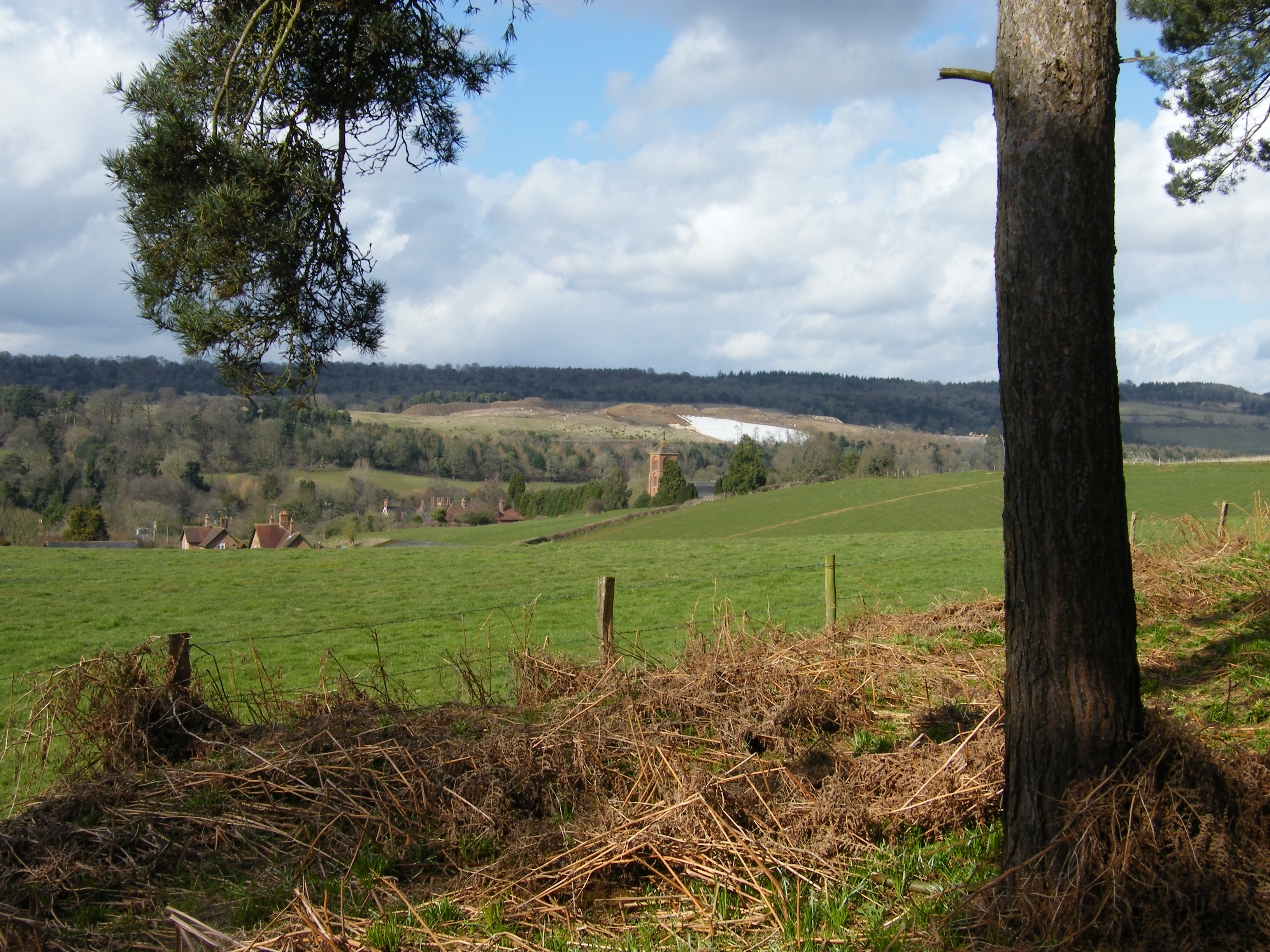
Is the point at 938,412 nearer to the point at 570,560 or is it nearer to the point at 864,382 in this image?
the point at 864,382

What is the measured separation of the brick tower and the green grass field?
51.4m

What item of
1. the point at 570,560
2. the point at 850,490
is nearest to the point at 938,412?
the point at 850,490

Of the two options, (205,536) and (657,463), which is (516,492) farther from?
(205,536)

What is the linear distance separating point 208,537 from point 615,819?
60.2 m

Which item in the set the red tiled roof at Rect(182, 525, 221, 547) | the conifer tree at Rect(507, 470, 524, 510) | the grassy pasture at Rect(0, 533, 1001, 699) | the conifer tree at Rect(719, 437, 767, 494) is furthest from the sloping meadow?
the conifer tree at Rect(507, 470, 524, 510)

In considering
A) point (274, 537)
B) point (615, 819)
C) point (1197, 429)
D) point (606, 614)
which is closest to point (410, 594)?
point (606, 614)

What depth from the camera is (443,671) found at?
9312 mm

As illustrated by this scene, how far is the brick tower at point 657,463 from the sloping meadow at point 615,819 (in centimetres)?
7987

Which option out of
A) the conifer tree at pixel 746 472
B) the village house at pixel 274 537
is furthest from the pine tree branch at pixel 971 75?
the conifer tree at pixel 746 472

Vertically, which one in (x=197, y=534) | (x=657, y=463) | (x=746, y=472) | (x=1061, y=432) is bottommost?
(x=197, y=534)

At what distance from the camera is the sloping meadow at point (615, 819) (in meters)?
2.78

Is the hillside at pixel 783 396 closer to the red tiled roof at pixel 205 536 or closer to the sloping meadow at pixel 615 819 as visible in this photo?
the red tiled roof at pixel 205 536

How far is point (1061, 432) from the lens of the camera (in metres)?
2.96

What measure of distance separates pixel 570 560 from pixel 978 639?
20.3 meters
